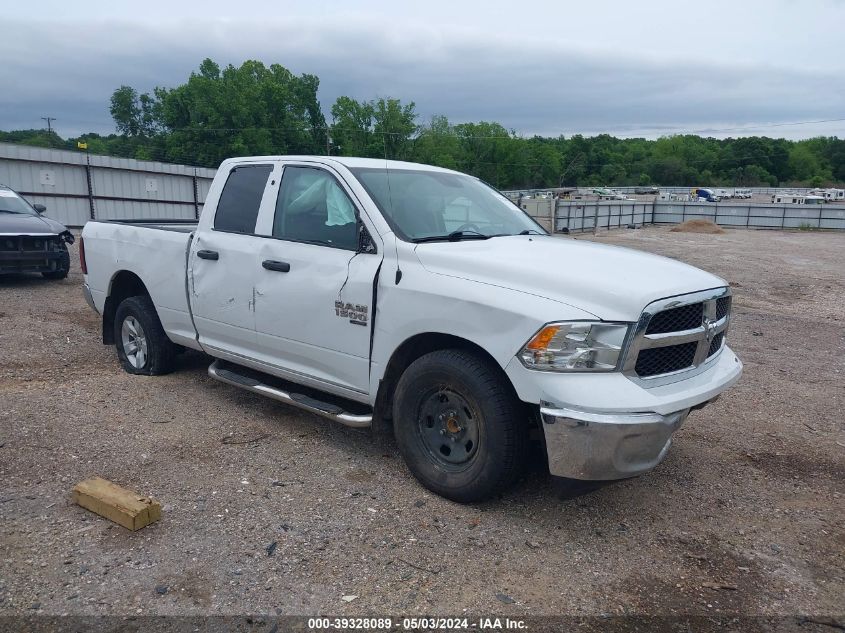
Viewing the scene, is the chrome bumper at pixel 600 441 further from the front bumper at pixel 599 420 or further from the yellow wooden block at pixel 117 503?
the yellow wooden block at pixel 117 503

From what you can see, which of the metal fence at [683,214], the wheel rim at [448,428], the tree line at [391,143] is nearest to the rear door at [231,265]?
the wheel rim at [448,428]

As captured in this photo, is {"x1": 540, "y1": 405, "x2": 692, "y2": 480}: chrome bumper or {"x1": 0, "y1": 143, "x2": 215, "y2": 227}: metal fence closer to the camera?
{"x1": 540, "y1": 405, "x2": 692, "y2": 480}: chrome bumper

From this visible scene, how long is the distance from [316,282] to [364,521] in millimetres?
1542

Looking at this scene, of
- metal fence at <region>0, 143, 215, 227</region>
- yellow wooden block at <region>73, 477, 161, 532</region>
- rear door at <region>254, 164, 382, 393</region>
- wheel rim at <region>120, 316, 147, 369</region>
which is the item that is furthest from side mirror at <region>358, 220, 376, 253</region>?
metal fence at <region>0, 143, 215, 227</region>

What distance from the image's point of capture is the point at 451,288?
3656mm

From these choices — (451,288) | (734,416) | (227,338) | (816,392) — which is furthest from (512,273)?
(816,392)

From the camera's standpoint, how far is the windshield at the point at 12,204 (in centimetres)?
1130

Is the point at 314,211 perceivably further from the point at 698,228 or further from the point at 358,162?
the point at 698,228

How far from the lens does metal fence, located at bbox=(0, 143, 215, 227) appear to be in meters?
21.5

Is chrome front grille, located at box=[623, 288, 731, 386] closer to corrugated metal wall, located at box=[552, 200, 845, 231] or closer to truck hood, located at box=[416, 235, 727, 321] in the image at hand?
truck hood, located at box=[416, 235, 727, 321]

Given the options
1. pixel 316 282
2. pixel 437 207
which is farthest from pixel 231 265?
pixel 437 207

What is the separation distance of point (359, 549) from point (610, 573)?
1.24 meters

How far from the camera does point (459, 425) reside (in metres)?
3.73

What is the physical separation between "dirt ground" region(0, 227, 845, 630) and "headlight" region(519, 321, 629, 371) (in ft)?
2.07
